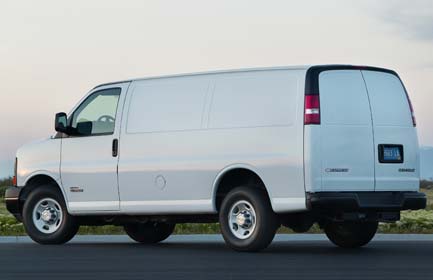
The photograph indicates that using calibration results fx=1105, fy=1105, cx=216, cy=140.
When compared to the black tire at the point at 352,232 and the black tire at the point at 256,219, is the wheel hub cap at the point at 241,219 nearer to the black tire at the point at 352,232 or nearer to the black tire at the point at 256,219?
the black tire at the point at 256,219

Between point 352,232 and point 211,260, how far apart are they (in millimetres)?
3339

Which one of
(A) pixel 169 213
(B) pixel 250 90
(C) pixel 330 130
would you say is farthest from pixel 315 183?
(A) pixel 169 213

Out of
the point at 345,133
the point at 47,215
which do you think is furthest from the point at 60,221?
the point at 345,133

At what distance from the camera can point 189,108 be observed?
49.0 feet

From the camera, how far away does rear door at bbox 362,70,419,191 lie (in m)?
14.3

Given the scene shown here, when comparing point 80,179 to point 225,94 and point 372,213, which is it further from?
point 372,213

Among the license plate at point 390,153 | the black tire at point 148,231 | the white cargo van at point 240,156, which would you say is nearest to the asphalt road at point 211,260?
the black tire at point 148,231

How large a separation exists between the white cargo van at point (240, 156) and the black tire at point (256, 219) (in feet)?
0.05

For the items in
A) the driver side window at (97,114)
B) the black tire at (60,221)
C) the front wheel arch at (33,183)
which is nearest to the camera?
the driver side window at (97,114)

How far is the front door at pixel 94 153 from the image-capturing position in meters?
15.8

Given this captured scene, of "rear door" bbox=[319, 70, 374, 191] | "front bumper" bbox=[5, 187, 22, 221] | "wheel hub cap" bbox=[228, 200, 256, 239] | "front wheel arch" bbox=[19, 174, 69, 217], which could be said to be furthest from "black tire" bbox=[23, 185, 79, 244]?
"rear door" bbox=[319, 70, 374, 191]

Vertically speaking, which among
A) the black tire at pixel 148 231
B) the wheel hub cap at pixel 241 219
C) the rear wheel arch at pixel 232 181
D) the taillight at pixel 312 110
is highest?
the taillight at pixel 312 110

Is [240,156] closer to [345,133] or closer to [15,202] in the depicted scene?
[345,133]

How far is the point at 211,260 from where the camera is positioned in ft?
42.7
